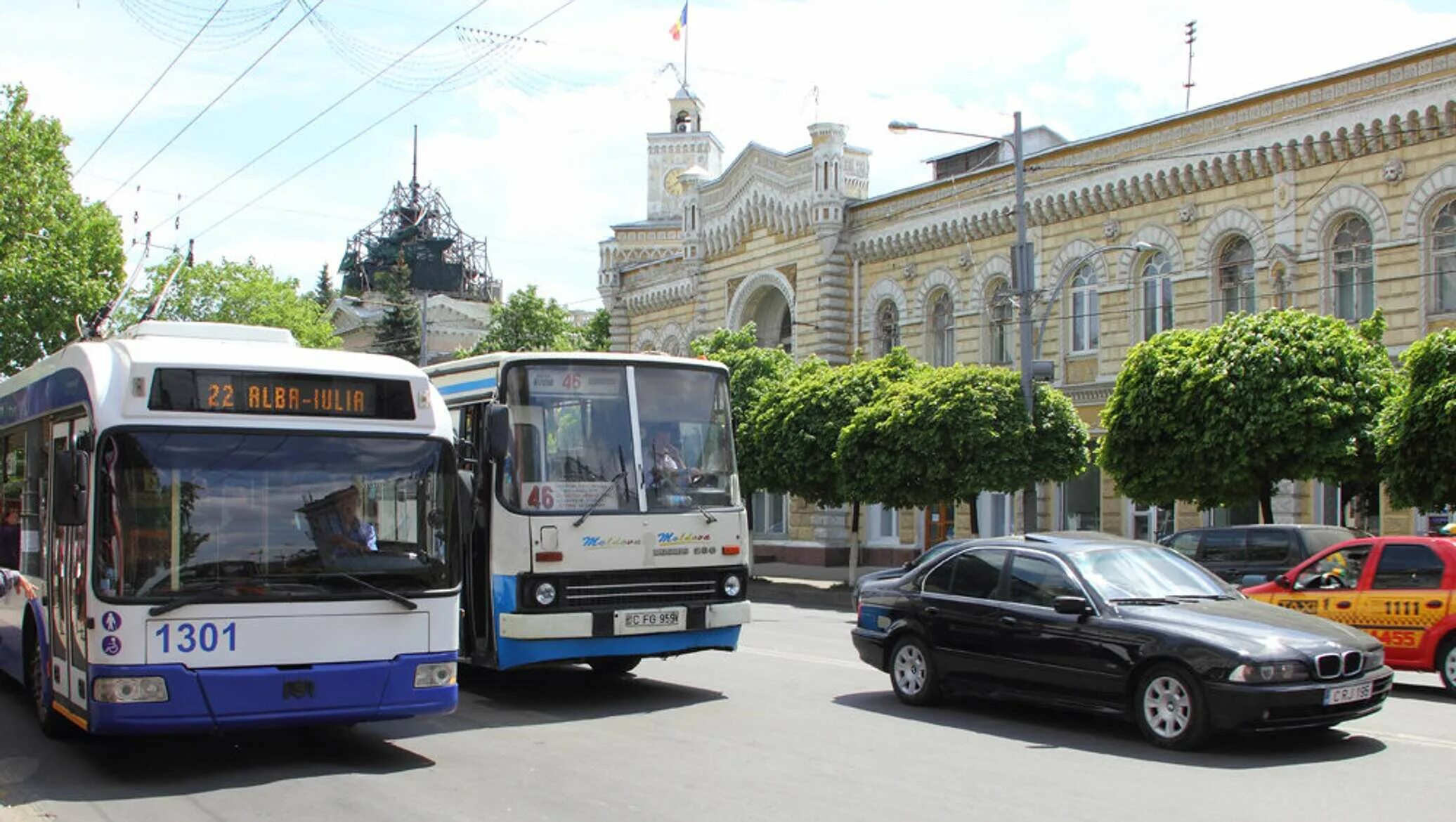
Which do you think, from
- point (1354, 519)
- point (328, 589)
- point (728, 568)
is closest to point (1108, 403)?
point (1354, 519)

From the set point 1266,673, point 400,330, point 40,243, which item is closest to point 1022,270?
point 1266,673

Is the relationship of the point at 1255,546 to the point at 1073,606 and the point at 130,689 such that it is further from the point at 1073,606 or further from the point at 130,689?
the point at 130,689

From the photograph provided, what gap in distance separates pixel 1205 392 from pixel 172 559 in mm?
18770

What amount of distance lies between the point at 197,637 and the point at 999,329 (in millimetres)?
29366

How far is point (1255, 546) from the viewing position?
19750 millimetres

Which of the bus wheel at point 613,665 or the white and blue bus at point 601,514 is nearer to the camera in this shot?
the white and blue bus at point 601,514

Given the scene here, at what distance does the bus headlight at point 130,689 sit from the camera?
28.1 ft

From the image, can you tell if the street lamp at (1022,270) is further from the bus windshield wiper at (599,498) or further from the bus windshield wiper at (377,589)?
the bus windshield wiper at (377,589)

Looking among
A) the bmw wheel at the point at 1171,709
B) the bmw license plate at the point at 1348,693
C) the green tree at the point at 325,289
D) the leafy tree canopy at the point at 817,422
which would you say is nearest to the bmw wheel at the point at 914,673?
the bmw wheel at the point at 1171,709

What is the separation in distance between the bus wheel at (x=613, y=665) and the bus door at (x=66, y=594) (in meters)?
5.08

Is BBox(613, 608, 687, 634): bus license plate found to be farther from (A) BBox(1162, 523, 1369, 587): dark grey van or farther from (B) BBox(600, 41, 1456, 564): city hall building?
(B) BBox(600, 41, 1456, 564): city hall building

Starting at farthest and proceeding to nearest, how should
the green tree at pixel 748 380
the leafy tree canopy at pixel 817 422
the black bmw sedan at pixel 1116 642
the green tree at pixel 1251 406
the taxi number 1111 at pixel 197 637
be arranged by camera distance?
the green tree at pixel 748 380
the leafy tree canopy at pixel 817 422
the green tree at pixel 1251 406
the black bmw sedan at pixel 1116 642
the taxi number 1111 at pixel 197 637

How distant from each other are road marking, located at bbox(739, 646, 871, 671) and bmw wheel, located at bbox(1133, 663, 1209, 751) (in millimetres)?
5102

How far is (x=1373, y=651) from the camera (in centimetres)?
1002
